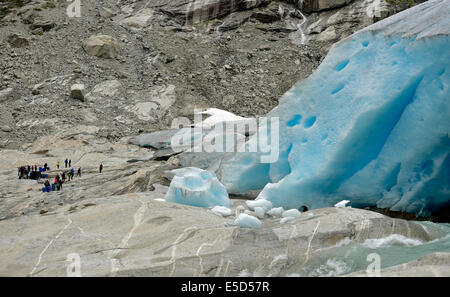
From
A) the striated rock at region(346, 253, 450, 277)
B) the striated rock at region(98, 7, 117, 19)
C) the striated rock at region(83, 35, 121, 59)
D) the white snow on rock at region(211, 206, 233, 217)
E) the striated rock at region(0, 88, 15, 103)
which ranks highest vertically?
the striated rock at region(98, 7, 117, 19)

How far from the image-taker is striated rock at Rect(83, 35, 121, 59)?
39281mm

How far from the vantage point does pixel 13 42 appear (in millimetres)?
39969

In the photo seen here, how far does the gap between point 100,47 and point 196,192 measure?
33919 mm

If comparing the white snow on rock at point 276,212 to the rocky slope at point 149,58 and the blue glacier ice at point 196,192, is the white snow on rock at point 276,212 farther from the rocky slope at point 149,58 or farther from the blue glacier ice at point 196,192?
the rocky slope at point 149,58

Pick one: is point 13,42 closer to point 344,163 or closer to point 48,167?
point 48,167

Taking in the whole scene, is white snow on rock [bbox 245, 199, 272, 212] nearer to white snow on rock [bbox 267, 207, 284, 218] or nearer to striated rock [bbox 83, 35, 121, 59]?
white snow on rock [bbox 267, 207, 284, 218]

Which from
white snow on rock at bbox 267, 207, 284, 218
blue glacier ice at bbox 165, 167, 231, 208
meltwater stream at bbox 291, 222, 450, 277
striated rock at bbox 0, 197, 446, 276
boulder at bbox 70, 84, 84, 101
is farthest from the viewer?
boulder at bbox 70, 84, 84, 101

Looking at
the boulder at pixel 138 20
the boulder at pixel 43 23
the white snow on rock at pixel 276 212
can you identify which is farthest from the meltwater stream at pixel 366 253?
the boulder at pixel 43 23

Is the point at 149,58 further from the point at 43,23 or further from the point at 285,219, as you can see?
the point at 285,219

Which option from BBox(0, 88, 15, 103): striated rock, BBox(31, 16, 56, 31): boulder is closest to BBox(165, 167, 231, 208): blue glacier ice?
BBox(0, 88, 15, 103): striated rock

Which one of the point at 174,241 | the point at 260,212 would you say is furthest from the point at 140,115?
the point at 174,241

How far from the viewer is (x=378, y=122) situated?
28.5 ft

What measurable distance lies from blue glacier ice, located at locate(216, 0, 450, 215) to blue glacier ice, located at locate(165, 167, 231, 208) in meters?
1.06

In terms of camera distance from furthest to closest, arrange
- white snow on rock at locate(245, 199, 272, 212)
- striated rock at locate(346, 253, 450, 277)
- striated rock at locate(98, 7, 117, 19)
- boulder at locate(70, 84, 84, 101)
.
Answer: striated rock at locate(98, 7, 117, 19) → boulder at locate(70, 84, 84, 101) → white snow on rock at locate(245, 199, 272, 212) → striated rock at locate(346, 253, 450, 277)
